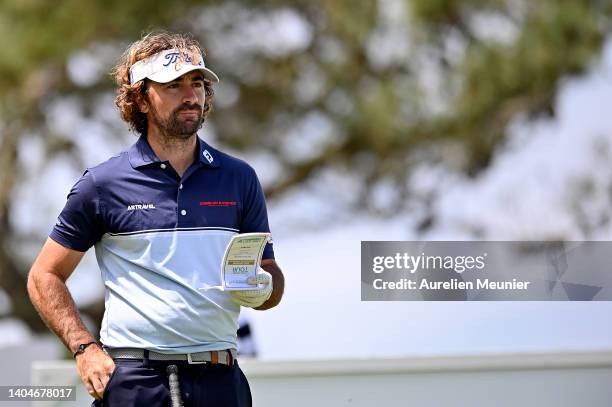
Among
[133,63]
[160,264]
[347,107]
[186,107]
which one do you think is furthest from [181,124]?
[347,107]

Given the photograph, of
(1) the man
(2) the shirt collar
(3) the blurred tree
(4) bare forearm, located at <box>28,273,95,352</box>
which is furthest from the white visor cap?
(3) the blurred tree

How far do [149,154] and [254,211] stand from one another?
1.01 ft

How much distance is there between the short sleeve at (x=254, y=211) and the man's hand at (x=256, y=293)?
0.16 m

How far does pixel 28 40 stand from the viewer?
794 centimetres

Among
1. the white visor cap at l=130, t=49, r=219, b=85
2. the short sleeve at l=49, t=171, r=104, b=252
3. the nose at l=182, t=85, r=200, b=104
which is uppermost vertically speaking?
the white visor cap at l=130, t=49, r=219, b=85

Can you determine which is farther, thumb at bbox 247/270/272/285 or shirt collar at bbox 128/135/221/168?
shirt collar at bbox 128/135/221/168

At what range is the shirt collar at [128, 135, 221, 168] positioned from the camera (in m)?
2.96

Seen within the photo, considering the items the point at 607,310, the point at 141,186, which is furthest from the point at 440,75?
the point at 141,186

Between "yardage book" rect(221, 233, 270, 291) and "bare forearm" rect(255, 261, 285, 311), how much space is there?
0.19 m

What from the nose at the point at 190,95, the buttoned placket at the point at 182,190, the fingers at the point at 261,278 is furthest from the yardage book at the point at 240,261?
the nose at the point at 190,95

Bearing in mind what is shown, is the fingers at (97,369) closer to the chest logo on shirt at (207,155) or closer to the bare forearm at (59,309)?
the bare forearm at (59,309)

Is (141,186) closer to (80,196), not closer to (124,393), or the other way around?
(80,196)

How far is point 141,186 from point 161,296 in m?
0.28

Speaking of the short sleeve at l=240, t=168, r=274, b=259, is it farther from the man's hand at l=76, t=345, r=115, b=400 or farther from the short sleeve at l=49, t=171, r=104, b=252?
the man's hand at l=76, t=345, r=115, b=400
